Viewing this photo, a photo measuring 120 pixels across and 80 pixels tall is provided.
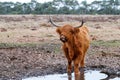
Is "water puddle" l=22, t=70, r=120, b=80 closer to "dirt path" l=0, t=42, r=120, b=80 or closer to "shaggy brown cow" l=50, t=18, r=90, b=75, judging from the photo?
"dirt path" l=0, t=42, r=120, b=80

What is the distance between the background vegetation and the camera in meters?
62.5

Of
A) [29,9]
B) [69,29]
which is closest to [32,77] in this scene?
[69,29]

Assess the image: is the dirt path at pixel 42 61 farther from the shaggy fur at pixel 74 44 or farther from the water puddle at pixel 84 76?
the shaggy fur at pixel 74 44

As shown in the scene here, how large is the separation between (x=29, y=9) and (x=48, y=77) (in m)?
52.4

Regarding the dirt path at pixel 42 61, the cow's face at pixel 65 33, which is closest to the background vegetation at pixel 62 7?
the dirt path at pixel 42 61

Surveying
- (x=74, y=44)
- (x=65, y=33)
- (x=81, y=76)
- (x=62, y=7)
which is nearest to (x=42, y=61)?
(x=81, y=76)

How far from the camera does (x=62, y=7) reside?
65250 millimetres

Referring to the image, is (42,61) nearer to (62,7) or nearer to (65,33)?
(65,33)

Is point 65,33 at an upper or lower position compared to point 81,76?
upper

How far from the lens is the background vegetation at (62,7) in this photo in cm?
6253

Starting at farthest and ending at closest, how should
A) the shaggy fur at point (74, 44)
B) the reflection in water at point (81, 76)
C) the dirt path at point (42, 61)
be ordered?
the dirt path at point (42, 61) → the reflection in water at point (81, 76) → the shaggy fur at point (74, 44)

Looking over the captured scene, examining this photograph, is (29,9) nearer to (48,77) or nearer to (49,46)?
(49,46)

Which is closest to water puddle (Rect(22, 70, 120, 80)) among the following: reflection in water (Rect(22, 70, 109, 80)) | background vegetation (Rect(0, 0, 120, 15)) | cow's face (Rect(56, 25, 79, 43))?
reflection in water (Rect(22, 70, 109, 80))

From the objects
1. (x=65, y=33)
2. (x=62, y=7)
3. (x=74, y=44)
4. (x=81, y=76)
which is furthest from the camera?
(x=62, y=7)
